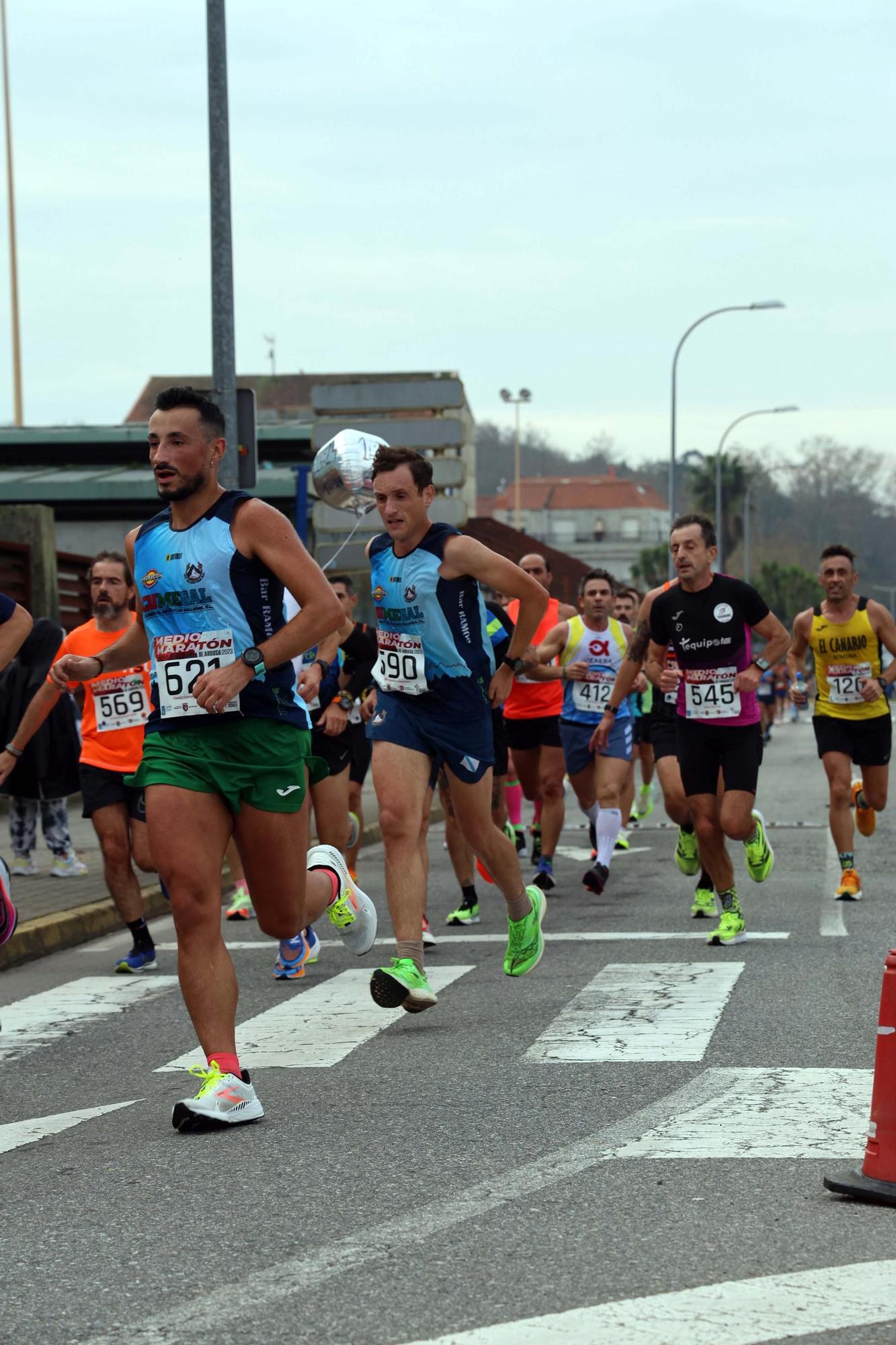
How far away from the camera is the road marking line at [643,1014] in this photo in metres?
6.59

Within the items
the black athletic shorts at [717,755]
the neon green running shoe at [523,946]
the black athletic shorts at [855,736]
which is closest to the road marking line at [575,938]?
the black athletic shorts at [717,755]

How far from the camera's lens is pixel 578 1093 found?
5.87 metres

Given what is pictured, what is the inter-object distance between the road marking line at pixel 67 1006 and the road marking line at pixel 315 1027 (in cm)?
72

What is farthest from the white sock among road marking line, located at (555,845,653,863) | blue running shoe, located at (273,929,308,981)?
blue running shoe, located at (273,929,308,981)

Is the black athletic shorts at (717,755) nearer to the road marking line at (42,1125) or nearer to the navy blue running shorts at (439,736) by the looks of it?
the navy blue running shorts at (439,736)

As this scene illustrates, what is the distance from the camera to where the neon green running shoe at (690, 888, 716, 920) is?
10.6 metres

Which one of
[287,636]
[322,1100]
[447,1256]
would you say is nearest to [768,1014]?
[322,1100]

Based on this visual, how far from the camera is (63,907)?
37.3 feet

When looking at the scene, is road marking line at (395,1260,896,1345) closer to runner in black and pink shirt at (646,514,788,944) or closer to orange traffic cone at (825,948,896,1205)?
orange traffic cone at (825,948,896,1205)

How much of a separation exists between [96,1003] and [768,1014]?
2.96 m

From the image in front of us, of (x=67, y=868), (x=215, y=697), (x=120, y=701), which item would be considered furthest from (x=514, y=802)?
(x=215, y=697)

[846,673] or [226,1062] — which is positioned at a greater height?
[846,673]

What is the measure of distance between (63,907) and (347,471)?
11.8 feet

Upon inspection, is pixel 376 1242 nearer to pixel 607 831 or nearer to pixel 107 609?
pixel 107 609
